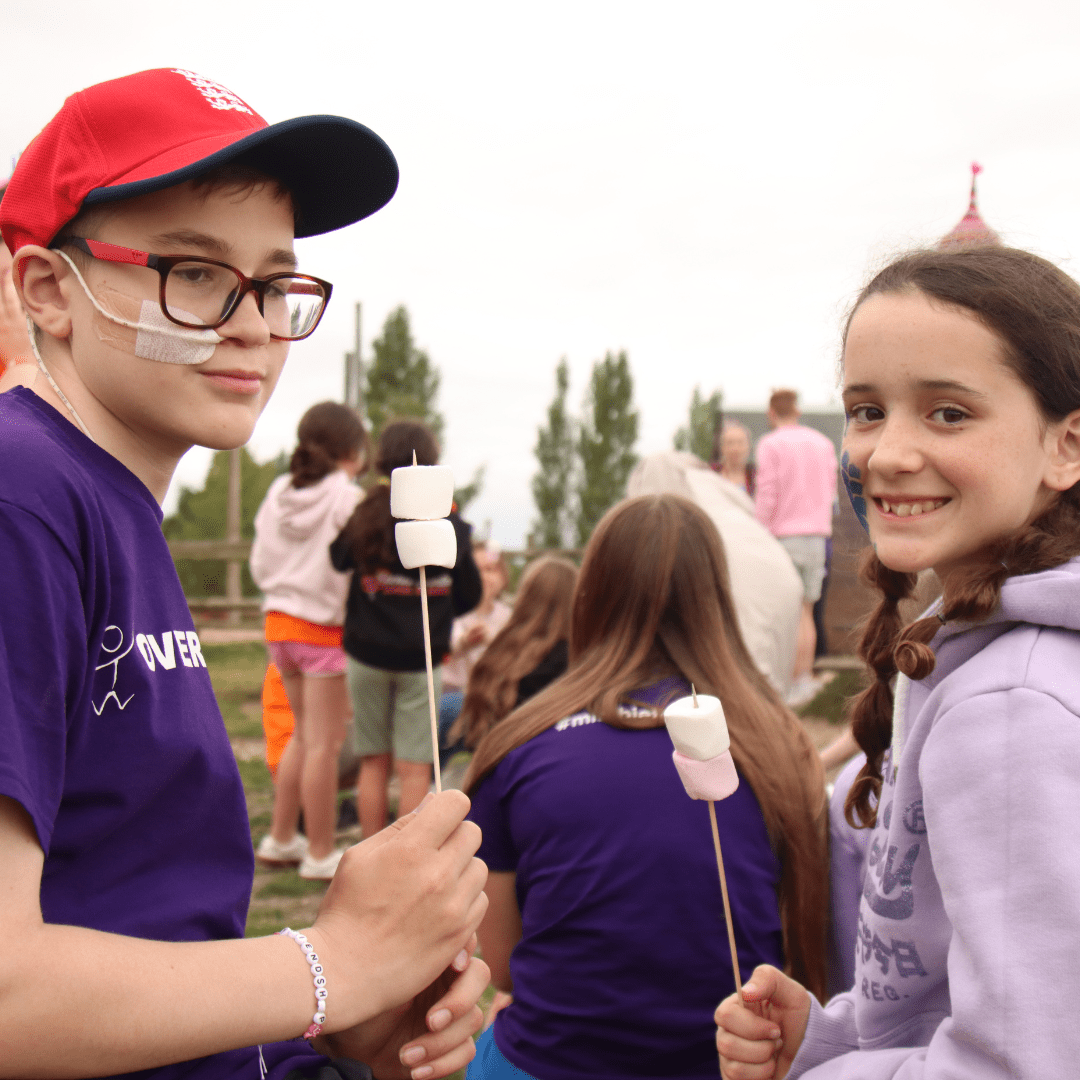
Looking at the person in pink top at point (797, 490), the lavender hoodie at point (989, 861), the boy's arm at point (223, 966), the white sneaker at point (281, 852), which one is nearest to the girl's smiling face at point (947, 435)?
the lavender hoodie at point (989, 861)

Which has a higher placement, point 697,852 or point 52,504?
point 52,504

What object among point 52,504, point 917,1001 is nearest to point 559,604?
point 917,1001

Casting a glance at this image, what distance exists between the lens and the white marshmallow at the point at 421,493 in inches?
55.2

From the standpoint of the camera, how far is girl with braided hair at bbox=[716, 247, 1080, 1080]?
1037 millimetres

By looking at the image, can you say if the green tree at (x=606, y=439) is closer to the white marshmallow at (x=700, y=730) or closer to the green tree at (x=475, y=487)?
the green tree at (x=475, y=487)

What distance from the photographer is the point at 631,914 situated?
2086 mm

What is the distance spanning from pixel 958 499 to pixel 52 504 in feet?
3.44

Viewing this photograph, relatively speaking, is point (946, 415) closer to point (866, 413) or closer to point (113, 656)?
point (866, 413)

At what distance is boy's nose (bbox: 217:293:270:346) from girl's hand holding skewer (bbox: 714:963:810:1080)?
1165 mm

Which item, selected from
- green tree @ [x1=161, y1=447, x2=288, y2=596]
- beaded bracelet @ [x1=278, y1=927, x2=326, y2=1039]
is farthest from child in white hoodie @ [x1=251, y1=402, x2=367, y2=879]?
green tree @ [x1=161, y1=447, x2=288, y2=596]

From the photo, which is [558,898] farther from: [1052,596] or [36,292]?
[36,292]

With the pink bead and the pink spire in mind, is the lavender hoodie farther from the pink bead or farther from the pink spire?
the pink spire

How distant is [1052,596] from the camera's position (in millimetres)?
1166

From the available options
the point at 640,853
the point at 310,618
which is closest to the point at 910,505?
the point at 640,853
